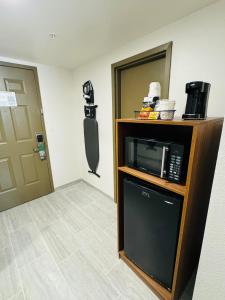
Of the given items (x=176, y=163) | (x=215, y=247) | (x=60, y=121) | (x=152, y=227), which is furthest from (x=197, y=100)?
(x=60, y=121)

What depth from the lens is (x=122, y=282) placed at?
128 cm

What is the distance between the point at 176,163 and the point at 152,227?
1.77 feet

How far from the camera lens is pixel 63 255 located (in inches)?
60.3

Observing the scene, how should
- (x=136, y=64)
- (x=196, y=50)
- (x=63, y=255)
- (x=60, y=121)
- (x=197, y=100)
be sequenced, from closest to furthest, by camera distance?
(x=197, y=100) < (x=196, y=50) < (x=63, y=255) < (x=136, y=64) < (x=60, y=121)

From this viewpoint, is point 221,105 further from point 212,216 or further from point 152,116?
point 212,216

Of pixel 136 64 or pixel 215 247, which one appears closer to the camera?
pixel 215 247

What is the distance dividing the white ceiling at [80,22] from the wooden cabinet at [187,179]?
0.87m

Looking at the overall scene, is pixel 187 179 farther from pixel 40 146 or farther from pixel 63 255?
pixel 40 146

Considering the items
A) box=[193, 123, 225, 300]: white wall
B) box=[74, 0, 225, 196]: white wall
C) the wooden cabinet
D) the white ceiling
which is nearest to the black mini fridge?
the wooden cabinet

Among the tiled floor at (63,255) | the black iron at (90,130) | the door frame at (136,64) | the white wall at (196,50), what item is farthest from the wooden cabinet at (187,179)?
the black iron at (90,130)

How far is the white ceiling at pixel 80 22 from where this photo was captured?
3.42ft

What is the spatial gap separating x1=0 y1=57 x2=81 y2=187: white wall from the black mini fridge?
74.8 inches

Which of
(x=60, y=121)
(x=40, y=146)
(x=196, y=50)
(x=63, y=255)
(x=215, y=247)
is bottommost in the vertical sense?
(x=63, y=255)

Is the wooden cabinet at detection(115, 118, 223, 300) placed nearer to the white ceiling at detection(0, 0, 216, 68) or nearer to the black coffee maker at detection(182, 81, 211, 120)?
the black coffee maker at detection(182, 81, 211, 120)
